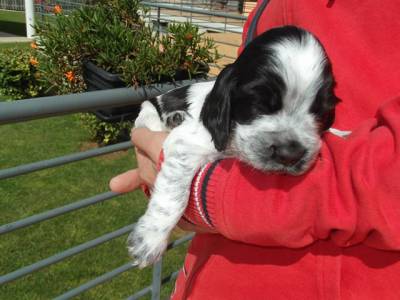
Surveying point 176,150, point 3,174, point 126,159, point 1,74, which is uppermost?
point 176,150

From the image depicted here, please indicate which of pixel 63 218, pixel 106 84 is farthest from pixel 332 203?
pixel 63 218

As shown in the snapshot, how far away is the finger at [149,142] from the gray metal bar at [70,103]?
240 mm

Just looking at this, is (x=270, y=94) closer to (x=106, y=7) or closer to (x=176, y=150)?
(x=176, y=150)

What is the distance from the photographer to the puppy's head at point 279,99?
1.36m

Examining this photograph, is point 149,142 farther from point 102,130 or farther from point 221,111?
point 102,130

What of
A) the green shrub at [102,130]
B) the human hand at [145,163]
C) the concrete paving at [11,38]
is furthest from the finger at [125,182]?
the concrete paving at [11,38]

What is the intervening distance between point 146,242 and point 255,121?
1.69 ft

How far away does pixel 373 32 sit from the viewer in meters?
1.28

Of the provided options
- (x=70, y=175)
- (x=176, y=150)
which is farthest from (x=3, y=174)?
(x=70, y=175)

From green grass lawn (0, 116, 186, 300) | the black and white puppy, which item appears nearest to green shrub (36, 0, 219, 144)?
the black and white puppy

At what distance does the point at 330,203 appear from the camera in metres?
1.04

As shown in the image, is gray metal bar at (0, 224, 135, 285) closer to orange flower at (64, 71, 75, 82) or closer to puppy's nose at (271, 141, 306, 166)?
orange flower at (64, 71, 75, 82)

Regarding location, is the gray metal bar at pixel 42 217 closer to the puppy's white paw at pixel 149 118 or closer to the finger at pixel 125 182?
the puppy's white paw at pixel 149 118

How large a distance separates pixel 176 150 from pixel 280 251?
44cm
